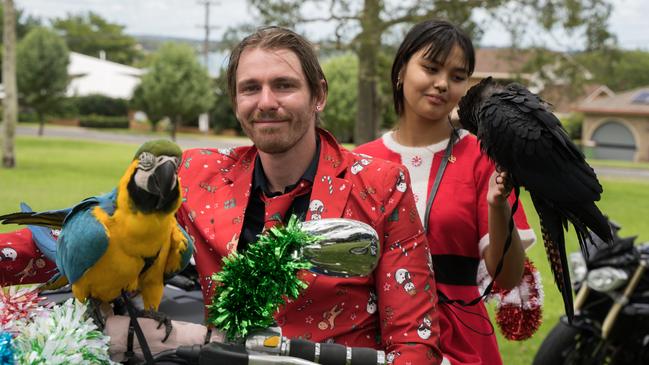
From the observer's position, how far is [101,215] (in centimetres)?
156

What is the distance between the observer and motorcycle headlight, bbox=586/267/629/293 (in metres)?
3.99

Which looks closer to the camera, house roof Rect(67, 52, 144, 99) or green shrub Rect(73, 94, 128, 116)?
house roof Rect(67, 52, 144, 99)

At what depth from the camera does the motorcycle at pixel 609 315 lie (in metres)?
4.02

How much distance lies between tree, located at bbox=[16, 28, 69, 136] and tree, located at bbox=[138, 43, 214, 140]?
143 inches

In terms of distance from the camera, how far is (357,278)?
1839 mm

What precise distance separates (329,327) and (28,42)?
32.2 meters

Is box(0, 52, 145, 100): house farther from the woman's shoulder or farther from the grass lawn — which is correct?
the woman's shoulder

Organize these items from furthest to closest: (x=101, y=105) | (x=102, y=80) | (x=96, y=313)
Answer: (x=101, y=105) → (x=102, y=80) → (x=96, y=313)

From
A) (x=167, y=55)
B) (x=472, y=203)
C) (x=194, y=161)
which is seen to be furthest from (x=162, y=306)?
(x=167, y=55)

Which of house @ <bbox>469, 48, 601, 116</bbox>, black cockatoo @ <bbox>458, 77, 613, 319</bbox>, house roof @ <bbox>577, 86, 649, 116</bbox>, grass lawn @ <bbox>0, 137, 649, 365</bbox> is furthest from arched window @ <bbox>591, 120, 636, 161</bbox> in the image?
black cockatoo @ <bbox>458, 77, 613, 319</bbox>

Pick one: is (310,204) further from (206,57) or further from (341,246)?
(206,57)

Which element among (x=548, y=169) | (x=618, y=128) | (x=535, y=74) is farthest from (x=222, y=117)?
(x=548, y=169)

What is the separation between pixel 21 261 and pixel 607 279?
330 centimetres

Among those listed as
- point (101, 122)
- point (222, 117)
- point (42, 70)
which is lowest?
point (101, 122)
